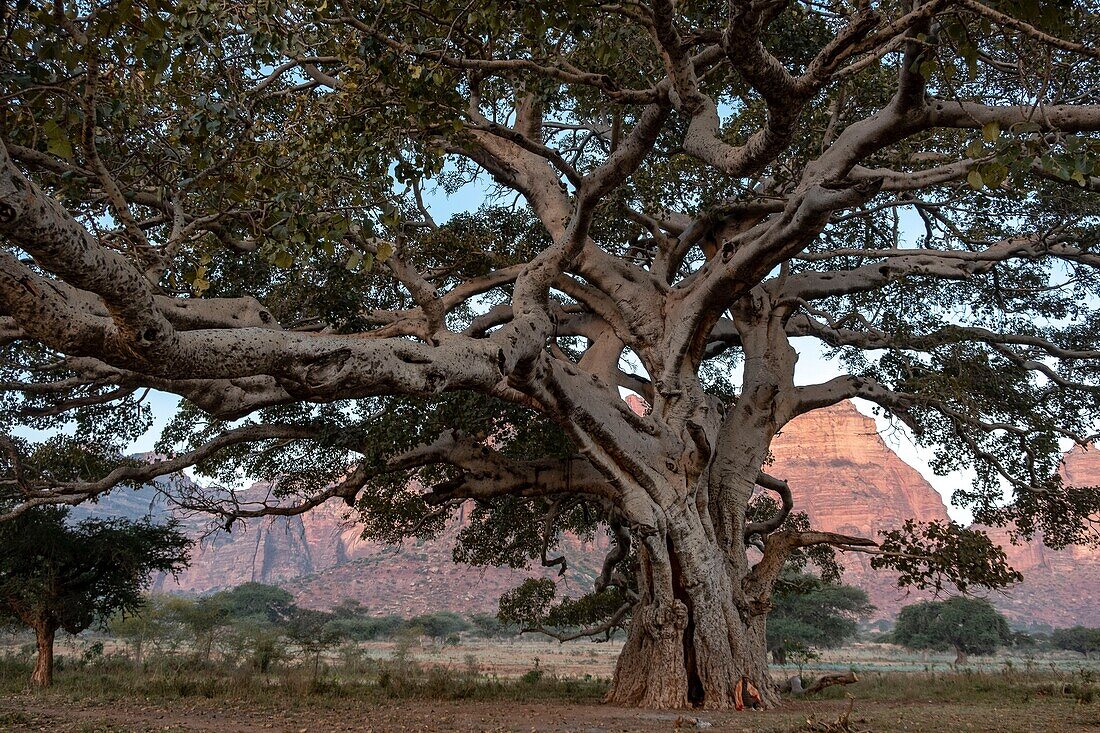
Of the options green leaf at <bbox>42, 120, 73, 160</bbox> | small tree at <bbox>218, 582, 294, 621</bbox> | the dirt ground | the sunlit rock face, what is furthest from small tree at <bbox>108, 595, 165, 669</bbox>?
the sunlit rock face

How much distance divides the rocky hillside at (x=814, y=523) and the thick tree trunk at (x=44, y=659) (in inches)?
1851

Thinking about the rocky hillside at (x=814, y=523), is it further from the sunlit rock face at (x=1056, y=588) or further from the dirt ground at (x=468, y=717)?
the dirt ground at (x=468, y=717)

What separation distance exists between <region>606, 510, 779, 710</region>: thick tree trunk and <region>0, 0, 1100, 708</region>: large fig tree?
0.13 feet

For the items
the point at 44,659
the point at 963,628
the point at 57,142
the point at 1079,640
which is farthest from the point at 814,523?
the point at 57,142

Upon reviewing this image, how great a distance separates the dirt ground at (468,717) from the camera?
6.23m

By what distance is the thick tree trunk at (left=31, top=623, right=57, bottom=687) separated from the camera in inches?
445

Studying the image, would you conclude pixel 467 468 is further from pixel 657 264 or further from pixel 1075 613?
pixel 1075 613

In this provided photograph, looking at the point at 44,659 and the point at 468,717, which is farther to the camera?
the point at 44,659

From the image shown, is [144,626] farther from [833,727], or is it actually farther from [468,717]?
[833,727]

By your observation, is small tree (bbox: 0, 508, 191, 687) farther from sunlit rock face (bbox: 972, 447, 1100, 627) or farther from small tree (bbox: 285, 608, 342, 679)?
sunlit rock face (bbox: 972, 447, 1100, 627)

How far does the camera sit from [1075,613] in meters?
81.3

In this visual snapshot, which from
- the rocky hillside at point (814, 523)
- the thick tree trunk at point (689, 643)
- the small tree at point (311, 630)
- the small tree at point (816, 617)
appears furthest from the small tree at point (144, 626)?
the rocky hillside at point (814, 523)

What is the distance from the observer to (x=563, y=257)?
23.1ft

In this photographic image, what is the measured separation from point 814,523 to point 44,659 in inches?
4234
